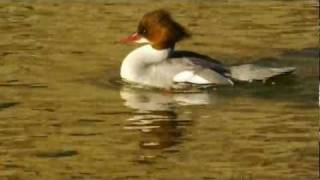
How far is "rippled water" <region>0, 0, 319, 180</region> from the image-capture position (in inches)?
347

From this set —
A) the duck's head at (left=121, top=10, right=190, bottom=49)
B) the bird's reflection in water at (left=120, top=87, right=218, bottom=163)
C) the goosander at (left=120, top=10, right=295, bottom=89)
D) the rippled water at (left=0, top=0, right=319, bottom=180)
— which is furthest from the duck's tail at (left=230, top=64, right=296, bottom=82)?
the duck's head at (left=121, top=10, right=190, bottom=49)

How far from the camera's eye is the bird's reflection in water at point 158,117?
9345 mm

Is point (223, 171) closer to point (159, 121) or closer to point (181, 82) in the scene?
point (159, 121)

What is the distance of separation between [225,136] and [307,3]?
25.2 feet

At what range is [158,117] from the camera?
1042cm

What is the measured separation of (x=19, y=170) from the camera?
28.3 feet

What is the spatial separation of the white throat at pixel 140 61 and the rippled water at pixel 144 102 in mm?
230

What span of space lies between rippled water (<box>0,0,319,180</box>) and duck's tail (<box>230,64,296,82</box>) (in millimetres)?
113

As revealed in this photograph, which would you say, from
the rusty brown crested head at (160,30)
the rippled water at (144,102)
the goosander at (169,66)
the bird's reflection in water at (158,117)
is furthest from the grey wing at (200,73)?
the rusty brown crested head at (160,30)

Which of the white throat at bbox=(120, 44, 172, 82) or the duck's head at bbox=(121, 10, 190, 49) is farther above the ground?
the duck's head at bbox=(121, 10, 190, 49)

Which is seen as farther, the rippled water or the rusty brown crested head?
the rusty brown crested head

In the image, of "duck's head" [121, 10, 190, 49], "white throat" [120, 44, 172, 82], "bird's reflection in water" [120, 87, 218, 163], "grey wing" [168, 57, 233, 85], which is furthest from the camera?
"duck's head" [121, 10, 190, 49]

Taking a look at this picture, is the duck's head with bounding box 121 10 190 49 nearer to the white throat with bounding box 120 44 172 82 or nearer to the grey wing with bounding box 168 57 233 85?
the white throat with bounding box 120 44 172 82

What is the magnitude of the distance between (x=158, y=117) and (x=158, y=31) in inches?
95.6
